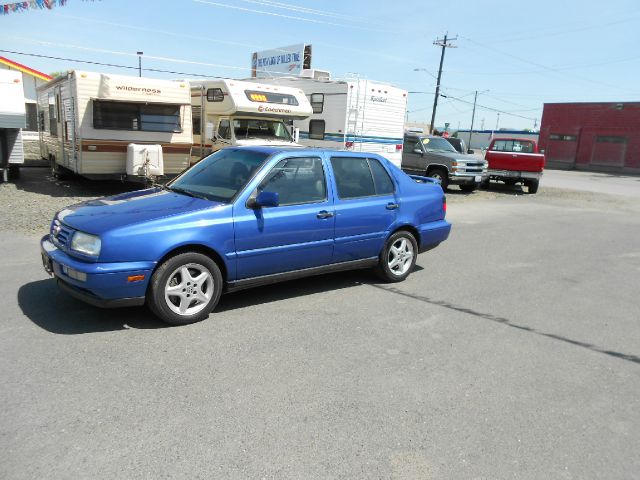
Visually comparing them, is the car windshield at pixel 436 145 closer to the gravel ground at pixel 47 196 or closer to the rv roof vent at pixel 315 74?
the gravel ground at pixel 47 196

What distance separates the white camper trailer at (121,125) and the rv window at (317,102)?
484cm

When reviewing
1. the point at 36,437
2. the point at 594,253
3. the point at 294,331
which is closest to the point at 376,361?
the point at 294,331

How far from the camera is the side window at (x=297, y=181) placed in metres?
5.18

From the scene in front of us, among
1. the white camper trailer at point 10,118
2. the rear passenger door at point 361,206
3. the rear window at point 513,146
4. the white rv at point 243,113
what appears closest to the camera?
the rear passenger door at point 361,206

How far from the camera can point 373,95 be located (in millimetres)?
16203

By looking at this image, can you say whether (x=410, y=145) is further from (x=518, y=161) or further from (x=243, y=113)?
(x=243, y=113)

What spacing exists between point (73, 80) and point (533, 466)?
38.8 ft

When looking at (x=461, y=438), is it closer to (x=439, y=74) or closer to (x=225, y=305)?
(x=225, y=305)

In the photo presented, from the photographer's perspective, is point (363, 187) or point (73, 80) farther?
point (73, 80)

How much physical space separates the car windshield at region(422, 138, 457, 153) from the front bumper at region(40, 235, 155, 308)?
14875 mm

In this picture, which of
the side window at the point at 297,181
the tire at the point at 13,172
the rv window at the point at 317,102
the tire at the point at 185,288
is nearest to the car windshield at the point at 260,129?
the rv window at the point at 317,102

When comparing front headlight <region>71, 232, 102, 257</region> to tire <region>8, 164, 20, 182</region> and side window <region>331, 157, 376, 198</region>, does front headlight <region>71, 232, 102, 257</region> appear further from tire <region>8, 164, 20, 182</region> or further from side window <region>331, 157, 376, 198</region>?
tire <region>8, 164, 20, 182</region>

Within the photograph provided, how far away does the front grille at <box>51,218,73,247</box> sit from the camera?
4.47m

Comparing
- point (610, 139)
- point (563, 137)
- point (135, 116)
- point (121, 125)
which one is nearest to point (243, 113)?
point (135, 116)
